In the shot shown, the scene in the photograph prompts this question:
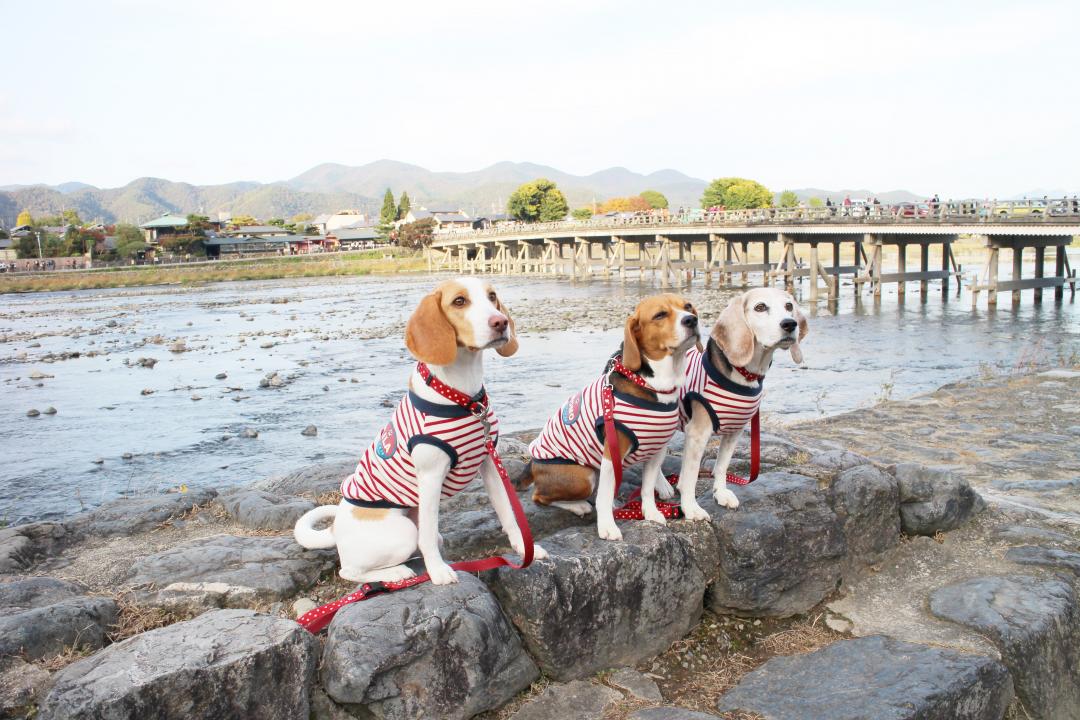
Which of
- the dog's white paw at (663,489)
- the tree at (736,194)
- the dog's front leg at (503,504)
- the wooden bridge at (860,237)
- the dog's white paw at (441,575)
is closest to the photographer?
the dog's white paw at (441,575)

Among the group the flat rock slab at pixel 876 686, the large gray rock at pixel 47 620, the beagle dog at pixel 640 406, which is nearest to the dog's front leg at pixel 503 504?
the beagle dog at pixel 640 406

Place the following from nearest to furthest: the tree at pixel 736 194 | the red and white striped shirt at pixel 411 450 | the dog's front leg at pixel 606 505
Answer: the red and white striped shirt at pixel 411 450 < the dog's front leg at pixel 606 505 < the tree at pixel 736 194

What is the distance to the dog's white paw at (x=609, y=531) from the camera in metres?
4.02

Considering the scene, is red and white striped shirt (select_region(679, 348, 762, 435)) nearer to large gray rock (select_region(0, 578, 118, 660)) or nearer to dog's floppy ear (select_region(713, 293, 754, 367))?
dog's floppy ear (select_region(713, 293, 754, 367))

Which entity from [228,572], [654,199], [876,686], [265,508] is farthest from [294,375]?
[654,199]

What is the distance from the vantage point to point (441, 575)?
3.58 metres

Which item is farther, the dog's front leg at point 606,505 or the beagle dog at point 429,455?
the dog's front leg at point 606,505

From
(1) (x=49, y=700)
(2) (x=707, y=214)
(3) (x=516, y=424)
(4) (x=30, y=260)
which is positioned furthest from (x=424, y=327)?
(4) (x=30, y=260)

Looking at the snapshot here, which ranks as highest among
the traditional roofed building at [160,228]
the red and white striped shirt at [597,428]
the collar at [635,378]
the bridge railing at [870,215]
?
the traditional roofed building at [160,228]

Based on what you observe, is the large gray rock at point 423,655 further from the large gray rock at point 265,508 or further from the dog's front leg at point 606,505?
the large gray rock at point 265,508

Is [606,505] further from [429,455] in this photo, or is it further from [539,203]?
[539,203]

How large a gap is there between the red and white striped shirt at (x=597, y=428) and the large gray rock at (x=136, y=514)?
2.83 m

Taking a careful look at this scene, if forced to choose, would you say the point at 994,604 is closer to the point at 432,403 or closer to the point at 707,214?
the point at 432,403

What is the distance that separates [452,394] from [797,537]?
240 cm
